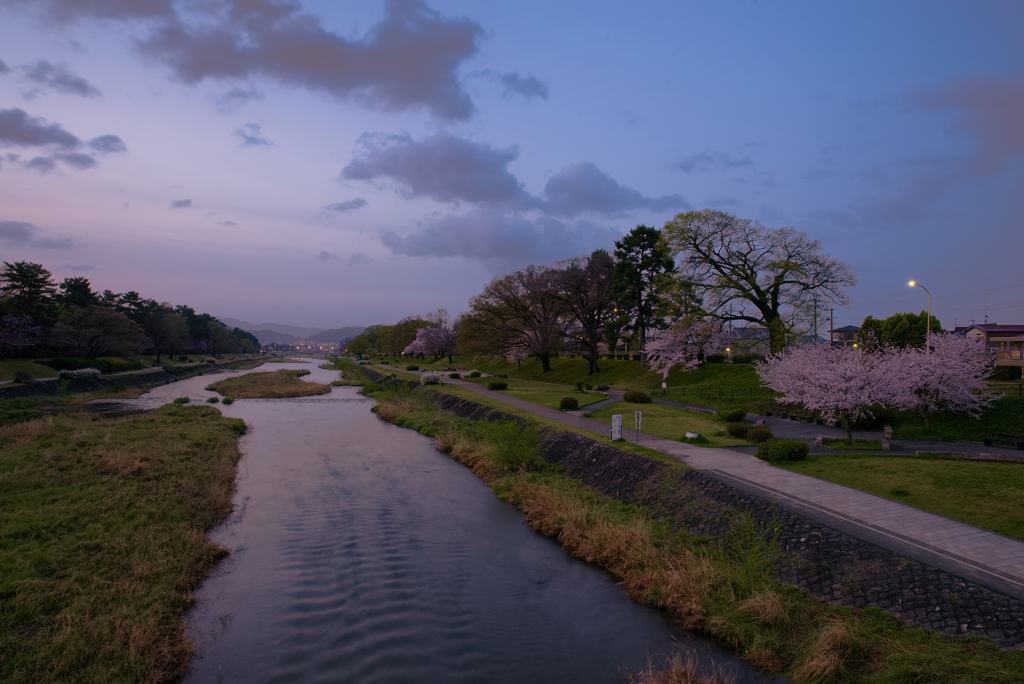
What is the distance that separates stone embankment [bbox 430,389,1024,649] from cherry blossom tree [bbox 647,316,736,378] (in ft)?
79.4

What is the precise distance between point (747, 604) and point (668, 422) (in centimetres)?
1658

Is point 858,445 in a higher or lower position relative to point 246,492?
higher

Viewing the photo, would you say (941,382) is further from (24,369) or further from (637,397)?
(24,369)

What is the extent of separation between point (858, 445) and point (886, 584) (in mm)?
11159

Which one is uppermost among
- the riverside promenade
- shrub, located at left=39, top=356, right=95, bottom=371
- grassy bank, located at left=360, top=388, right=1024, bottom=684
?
shrub, located at left=39, top=356, right=95, bottom=371

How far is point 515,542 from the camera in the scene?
15250 mm

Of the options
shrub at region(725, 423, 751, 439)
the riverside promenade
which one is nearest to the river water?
the riverside promenade

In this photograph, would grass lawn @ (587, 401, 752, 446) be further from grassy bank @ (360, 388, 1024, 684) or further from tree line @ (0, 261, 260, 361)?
tree line @ (0, 261, 260, 361)

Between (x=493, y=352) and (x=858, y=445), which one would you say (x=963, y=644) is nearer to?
(x=858, y=445)

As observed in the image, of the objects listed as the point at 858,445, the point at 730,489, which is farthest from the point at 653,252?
the point at 730,489

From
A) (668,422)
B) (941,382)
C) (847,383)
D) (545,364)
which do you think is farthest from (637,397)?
(545,364)

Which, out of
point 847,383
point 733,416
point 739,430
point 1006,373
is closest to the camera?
point 847,383

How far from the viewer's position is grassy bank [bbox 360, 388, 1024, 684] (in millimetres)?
7598

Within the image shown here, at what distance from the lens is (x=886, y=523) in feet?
37.3
